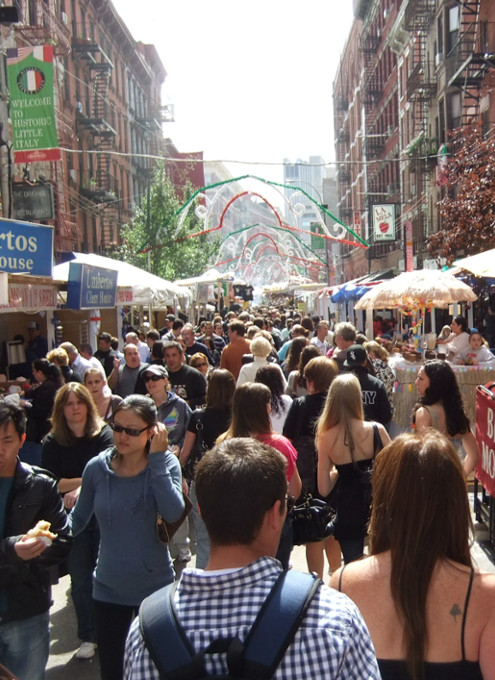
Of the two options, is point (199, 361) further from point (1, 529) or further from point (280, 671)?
point (280, 671)

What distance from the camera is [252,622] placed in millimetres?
1645

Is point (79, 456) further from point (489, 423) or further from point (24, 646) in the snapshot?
point (489, 423)

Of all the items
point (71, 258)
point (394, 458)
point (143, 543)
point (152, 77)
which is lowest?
point (143, 543)

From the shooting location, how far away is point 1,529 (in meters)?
3.48

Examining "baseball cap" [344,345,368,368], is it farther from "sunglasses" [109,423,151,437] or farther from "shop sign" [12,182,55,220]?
"shop sign" [12,182,55,220]

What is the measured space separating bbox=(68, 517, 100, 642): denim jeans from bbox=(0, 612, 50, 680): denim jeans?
1.57 metres

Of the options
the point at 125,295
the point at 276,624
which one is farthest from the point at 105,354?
the point at 276,624

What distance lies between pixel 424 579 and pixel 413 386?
26.8 ft

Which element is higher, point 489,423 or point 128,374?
point 128,374

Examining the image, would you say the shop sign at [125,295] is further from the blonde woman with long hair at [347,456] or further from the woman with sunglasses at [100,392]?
the blonde woman with long hair at [347,456]

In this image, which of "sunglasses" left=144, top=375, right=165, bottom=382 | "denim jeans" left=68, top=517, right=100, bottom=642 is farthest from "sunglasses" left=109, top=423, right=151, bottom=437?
"sunglasses" left=144, top=375, right=165, bottom=382

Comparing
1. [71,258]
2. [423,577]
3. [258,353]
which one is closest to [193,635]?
[423,577]

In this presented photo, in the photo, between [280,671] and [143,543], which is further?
[143,543]

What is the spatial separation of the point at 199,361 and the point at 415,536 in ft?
24.2
